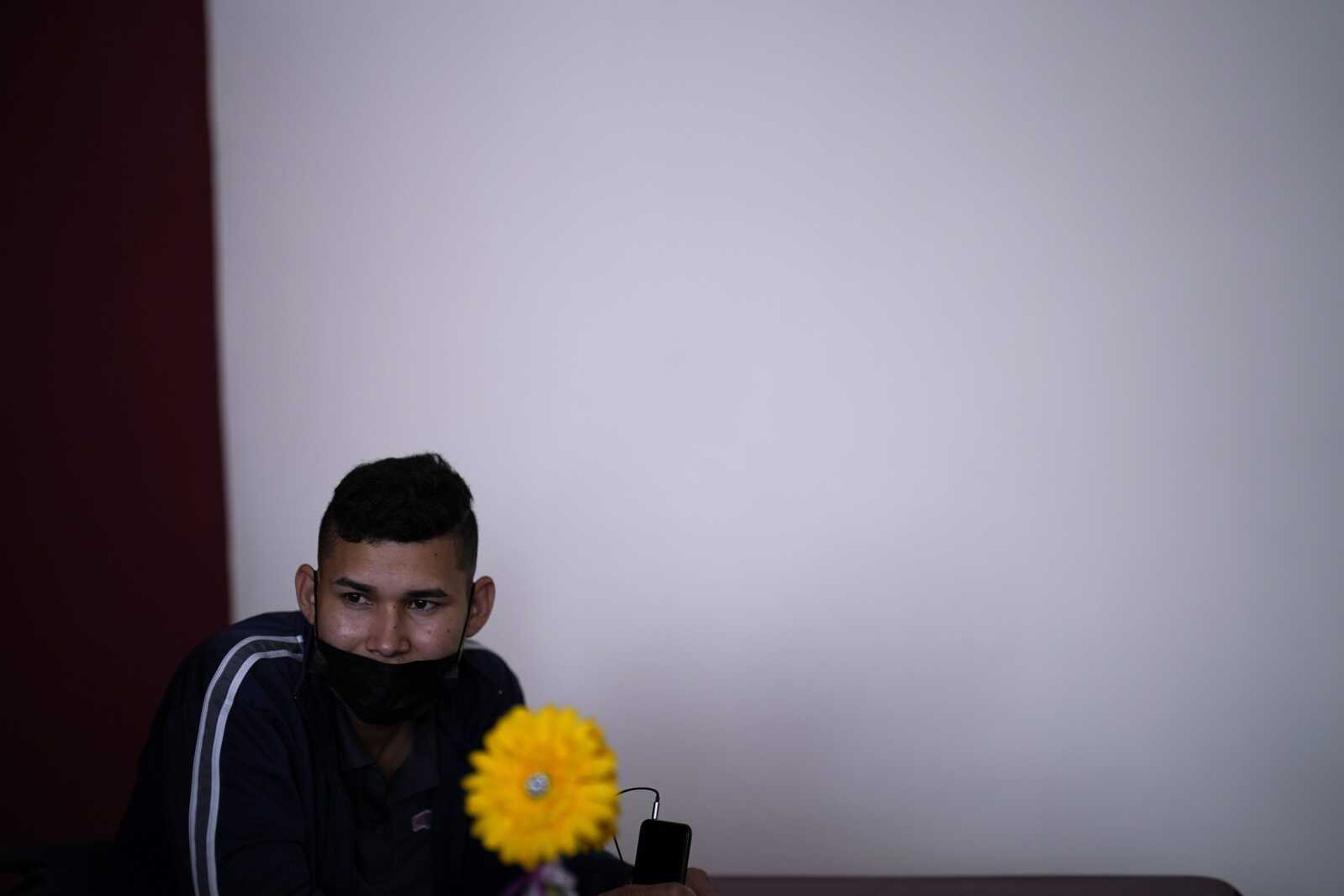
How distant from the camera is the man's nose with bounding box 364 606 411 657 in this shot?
4.72 ft

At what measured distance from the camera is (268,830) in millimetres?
1301

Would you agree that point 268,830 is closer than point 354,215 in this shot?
Yes

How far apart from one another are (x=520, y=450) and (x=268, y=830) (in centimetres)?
121

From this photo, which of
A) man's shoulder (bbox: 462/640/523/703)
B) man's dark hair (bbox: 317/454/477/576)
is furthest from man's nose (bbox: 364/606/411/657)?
man's shoulder (bbox: 462/640/523/703)

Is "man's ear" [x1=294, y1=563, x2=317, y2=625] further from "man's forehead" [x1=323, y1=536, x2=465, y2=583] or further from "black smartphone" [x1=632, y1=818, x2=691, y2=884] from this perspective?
"black smartphone" [x1=632, y1=818, x2=691, y2=884]

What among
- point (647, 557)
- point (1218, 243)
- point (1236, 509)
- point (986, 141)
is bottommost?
point (647, 557)

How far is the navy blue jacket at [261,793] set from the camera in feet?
4.24

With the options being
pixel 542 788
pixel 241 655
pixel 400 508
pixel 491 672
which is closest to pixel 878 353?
pixel 491 672

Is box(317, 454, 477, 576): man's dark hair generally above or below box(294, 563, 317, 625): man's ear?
above

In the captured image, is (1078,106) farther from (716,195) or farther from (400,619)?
(400,619)

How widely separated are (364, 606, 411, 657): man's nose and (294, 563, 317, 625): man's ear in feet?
0.38

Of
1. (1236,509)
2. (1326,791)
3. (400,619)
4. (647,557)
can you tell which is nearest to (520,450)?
(647,557)

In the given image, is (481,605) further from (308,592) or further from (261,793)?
(261,793)

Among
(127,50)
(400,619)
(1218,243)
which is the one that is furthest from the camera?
(1218,243)
